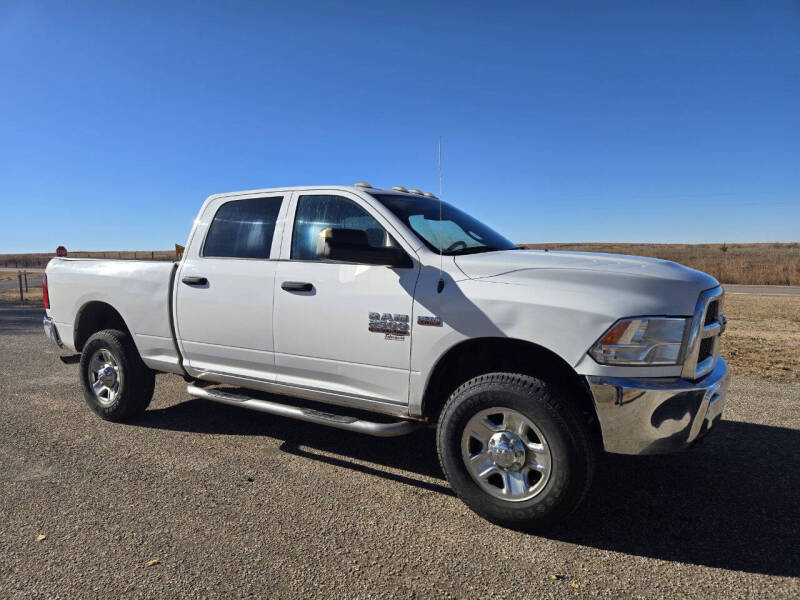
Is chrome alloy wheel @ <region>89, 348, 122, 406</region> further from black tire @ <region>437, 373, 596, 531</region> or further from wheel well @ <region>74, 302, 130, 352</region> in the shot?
black tire @ <region>437, 373, 596, 531</region>

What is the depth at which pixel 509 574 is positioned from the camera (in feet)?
8.73

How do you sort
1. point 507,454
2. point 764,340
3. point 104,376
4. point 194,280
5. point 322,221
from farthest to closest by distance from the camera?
1. point 764,340
2. point 104,376
3. point 194,280
4. point 322,221
5. point 507,454

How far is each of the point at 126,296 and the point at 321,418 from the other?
7.94 ft

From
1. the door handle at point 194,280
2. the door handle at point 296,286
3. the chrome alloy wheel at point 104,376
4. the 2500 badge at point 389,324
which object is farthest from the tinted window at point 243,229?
the chrome alloy wheel at point 104,376

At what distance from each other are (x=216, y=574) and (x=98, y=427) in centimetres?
289

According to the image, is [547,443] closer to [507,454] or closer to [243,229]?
[507,454]

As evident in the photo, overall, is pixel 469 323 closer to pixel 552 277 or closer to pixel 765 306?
pixel 552 277

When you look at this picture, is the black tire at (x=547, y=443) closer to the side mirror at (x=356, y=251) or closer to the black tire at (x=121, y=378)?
the side mirror at (x=356, y=251)

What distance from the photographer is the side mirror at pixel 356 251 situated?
3.31 metres

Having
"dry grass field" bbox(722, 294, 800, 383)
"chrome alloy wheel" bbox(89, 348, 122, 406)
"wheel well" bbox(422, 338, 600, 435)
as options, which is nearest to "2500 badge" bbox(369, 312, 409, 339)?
"wheel well" bbox(422, 338, 600, 435)

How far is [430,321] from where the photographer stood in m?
3.34

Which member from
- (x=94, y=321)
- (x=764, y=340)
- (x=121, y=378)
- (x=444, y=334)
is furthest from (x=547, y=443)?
(x=764, y=340)

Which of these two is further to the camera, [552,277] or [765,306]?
[765,306]

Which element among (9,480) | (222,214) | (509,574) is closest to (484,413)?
(509,574)
